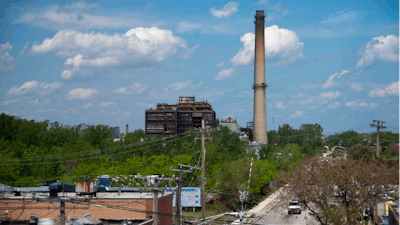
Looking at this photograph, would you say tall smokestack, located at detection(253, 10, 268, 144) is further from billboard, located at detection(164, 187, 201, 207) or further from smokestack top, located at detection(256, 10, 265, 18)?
billboard, located at detection(164, 187, 201, 207)

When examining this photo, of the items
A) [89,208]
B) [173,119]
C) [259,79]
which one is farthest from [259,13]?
[89,208]

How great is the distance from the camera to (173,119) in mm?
149375

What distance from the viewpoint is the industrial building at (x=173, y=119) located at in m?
149

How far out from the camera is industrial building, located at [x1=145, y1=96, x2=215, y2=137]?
14938 centimetres

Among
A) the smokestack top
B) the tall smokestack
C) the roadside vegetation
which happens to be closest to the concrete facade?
the roadside vegetation

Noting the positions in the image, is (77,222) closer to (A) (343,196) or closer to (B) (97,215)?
(B) (97,215)

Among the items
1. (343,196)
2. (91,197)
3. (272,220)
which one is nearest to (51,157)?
(272,220)

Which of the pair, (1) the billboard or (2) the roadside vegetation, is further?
(2) the roadside vegetation

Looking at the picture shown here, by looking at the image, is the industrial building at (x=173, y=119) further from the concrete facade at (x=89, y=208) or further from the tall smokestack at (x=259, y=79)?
the concrete facade at (x=89, y=208)

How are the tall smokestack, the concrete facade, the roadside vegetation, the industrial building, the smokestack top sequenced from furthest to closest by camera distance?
the industrial building, the smokestack top, the tall smokestack, the roadside vegetation, the concrete facade

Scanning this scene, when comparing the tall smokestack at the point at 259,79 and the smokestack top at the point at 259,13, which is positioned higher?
the smokestack top at the point at 259,13

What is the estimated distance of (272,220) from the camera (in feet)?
168

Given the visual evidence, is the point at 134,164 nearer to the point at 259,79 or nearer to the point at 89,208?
the point at 89,208

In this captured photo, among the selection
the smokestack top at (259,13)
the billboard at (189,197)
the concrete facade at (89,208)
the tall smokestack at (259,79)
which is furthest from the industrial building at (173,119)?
the concrete facade at (89,208)
